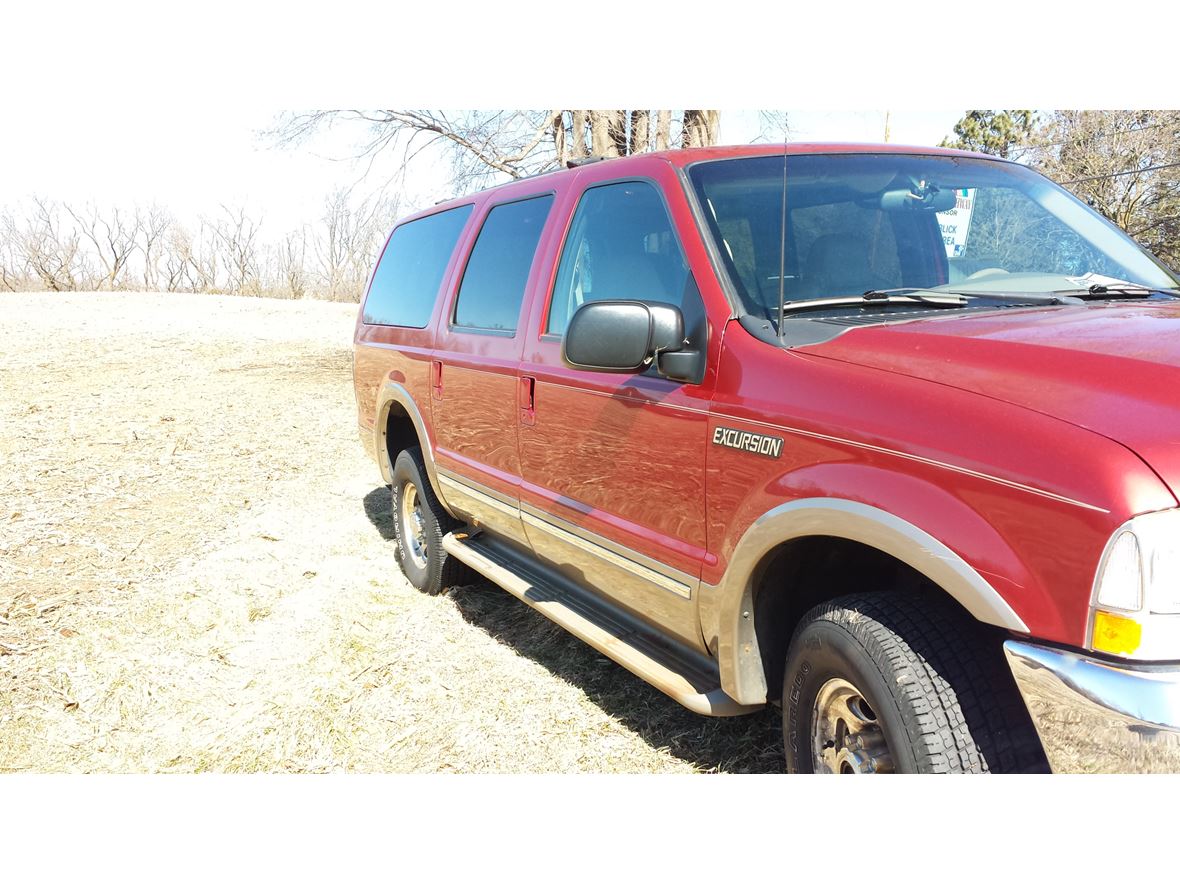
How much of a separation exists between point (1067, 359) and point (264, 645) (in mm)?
4063

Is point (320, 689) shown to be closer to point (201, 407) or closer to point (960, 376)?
point (960, 376)

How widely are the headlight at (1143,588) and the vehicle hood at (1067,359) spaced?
11 centimetres

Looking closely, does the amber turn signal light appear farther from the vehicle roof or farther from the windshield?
the vehicle roof

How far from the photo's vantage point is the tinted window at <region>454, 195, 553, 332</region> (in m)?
3.96

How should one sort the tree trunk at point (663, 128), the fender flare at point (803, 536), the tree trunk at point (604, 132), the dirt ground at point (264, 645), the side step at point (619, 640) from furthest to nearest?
the tree trunk at point (663, 128), the tree trunk at point (604, 132), the dirt ground at point (264, 645), the side step at point (619, 640), the fender flare at point (803, 536)

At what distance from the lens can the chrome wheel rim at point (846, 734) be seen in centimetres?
222

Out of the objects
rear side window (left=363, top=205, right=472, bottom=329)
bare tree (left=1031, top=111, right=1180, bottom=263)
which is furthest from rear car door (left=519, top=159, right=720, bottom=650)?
bare tree (left=1031, top=111, right=1180, bottom=263)

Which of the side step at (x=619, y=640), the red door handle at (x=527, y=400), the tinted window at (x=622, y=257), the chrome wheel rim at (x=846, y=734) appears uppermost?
the tinted window at (x=622, y=257)

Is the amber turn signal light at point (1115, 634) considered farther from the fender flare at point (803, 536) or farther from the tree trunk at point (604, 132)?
the tree trunk at point (604, 132)

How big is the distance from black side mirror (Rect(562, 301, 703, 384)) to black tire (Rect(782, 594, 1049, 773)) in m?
0.85

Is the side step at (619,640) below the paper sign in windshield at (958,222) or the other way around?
below

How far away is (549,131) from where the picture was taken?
15.4 m

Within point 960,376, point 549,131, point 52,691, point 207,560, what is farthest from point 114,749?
point 549,131

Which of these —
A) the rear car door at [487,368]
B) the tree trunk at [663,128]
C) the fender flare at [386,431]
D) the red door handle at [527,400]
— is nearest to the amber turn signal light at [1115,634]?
the red door handle at [527,400]
